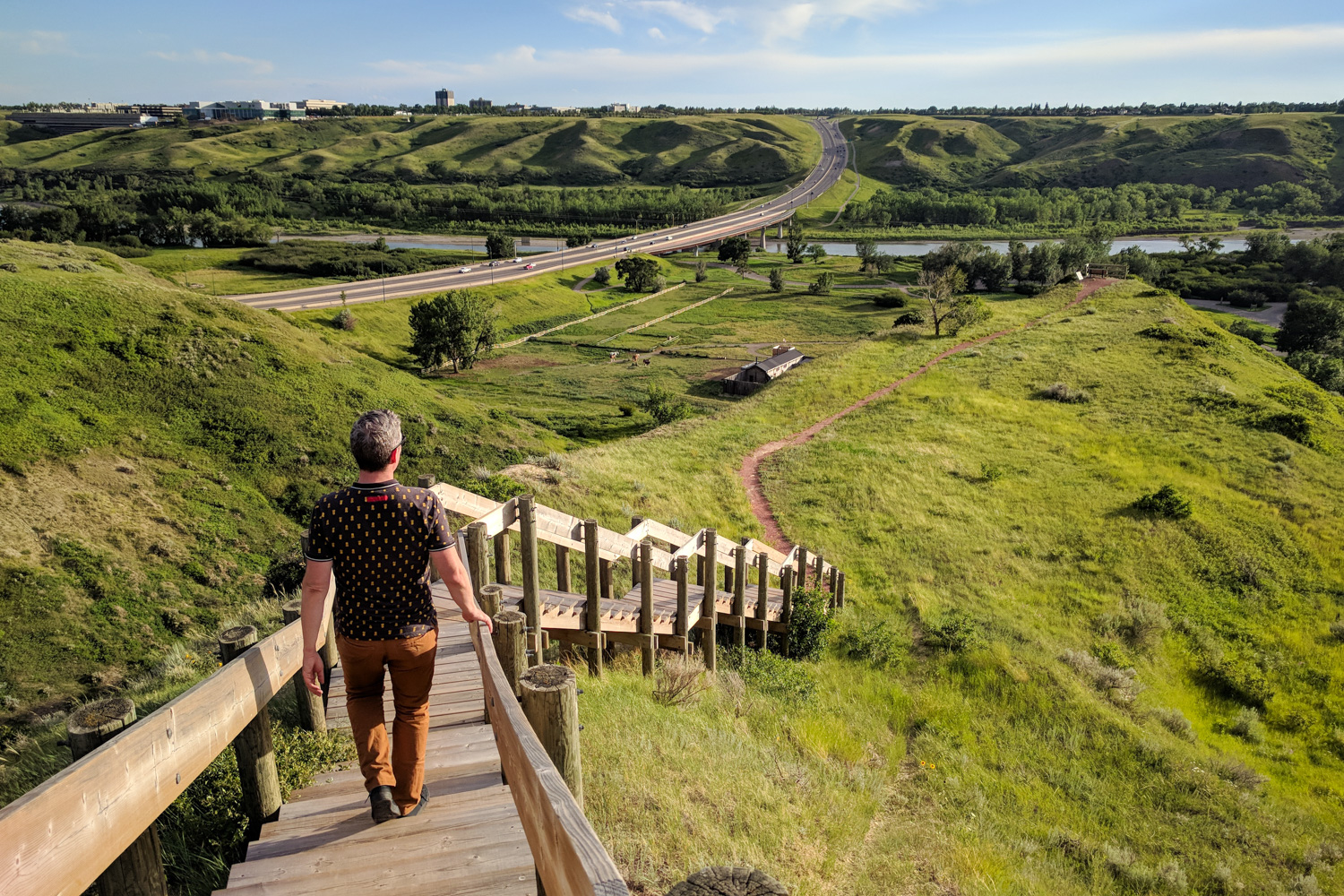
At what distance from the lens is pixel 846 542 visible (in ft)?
67.5

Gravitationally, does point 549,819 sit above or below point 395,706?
above

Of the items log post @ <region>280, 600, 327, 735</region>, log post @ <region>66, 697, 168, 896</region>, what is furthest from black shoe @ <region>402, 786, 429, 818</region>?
log post @ <region>66, 697, 168, 896</region>

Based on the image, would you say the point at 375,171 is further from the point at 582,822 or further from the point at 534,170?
the point at 582,822

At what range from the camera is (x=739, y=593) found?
11656mm

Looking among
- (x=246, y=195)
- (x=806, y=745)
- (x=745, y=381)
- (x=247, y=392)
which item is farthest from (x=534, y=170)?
(x=806, y=745)

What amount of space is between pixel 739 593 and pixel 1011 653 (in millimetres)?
6700

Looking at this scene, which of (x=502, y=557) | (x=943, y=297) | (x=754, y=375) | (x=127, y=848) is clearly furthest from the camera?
(x=943, y=297)

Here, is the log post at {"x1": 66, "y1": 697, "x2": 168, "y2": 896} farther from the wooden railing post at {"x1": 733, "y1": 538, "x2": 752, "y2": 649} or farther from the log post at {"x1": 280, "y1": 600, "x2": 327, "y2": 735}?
the wooden railing post at {"x1": 733, "y1": 538, "x2": 752, "y2": 649}

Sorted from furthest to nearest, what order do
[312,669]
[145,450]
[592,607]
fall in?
[145,450]
[592,607]
[312,669]

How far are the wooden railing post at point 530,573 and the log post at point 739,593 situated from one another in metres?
4.65

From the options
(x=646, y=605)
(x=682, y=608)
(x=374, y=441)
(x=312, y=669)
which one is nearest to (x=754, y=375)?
(x=682, y=608)

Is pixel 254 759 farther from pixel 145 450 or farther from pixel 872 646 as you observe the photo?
pixel 145 450

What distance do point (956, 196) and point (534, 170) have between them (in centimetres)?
10240

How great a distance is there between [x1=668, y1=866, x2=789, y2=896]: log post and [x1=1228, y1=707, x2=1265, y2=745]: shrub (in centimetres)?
1576
